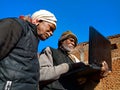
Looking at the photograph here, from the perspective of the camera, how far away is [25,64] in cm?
254

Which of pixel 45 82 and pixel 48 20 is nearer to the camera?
pixel 48 20

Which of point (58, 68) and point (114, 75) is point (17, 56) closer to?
point (58, 68)

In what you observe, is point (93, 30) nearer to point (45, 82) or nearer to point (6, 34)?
point (45, 82)

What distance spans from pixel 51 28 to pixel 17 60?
25.8 inches

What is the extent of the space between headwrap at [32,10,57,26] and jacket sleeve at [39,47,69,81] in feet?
1.77

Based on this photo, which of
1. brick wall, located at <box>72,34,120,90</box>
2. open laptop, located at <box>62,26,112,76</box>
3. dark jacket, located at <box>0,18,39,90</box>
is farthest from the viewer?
brick wall, located at <box>72,34,120,90</box>

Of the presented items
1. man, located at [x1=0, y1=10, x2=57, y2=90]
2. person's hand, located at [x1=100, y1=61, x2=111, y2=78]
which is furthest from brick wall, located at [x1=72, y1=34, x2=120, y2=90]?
man, located at [x1=0, y1=10, x2=57, y2=90]

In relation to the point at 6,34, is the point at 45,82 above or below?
below

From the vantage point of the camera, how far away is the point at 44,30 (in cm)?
293

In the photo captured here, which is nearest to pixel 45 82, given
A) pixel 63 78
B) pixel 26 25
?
pixel 63 78

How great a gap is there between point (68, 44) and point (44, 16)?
1052mm

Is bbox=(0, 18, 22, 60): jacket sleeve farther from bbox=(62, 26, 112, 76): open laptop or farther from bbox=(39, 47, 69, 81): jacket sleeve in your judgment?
bbox=(62, 26, 112, 76): open laptop

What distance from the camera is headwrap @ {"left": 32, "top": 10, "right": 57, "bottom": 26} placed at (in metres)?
3.00

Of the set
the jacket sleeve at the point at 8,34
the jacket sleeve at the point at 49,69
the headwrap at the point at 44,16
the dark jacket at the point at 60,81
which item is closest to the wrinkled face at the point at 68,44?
the dark jacket at the point at 60,81
